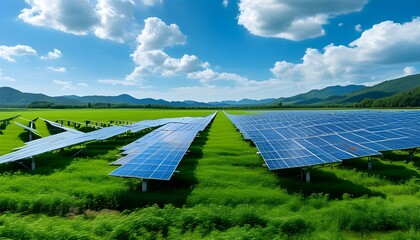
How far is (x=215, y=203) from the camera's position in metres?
12.1

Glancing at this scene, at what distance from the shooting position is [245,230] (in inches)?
358

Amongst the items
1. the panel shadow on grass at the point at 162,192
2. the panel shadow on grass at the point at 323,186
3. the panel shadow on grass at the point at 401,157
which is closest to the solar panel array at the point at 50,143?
the panel shadow on grass at the point at 162,192

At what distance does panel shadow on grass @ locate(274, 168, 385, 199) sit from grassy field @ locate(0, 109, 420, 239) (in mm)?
52

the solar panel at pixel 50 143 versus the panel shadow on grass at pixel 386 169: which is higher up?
the solar panel at pixel 50 143

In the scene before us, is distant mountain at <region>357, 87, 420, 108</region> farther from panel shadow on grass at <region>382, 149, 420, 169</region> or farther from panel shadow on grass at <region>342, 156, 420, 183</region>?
panel shadow on grass at <region>342, 156, 420, 183</region>

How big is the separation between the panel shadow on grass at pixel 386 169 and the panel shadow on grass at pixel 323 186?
2855mm

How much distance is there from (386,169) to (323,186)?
661 cm

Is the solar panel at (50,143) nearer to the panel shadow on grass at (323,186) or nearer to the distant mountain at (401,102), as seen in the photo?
the panel shadow on grass at (323,186)

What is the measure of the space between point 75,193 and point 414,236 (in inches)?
553

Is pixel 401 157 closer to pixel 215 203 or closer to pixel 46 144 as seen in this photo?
pixel 215 203

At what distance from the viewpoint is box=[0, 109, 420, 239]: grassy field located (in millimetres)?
9281

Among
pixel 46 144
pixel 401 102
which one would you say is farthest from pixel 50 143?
pixel 401 102

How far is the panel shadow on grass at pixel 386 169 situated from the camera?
51.7ft

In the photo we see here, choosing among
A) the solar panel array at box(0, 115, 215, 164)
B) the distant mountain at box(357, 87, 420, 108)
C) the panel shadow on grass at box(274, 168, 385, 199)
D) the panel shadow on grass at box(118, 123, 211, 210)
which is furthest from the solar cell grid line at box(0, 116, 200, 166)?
the distant mountain at box(357, 87, 420, 108)
